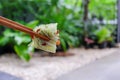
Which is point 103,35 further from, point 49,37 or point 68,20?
point 49,37

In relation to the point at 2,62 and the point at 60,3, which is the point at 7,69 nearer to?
the point at 2,62

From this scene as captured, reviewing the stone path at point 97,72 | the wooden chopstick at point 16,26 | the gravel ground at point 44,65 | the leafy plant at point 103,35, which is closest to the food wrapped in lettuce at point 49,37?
the wooden chopstick at point 16,26

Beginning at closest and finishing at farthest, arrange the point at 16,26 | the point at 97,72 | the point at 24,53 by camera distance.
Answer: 1. the point at 16,26
2. the point at 97,72
3. the point at 24,53

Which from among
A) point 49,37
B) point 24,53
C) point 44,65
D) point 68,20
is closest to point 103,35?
point 68,20

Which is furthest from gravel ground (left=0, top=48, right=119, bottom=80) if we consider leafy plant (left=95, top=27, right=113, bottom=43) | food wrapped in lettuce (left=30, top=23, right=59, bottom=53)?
food wrapped in lettuce (left=30, top=23, right=59, bottom=53)

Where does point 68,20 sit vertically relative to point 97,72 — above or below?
above

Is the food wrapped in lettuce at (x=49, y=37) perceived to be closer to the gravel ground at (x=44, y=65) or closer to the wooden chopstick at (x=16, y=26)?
the wooden chopstick at (x=16, y=26)
